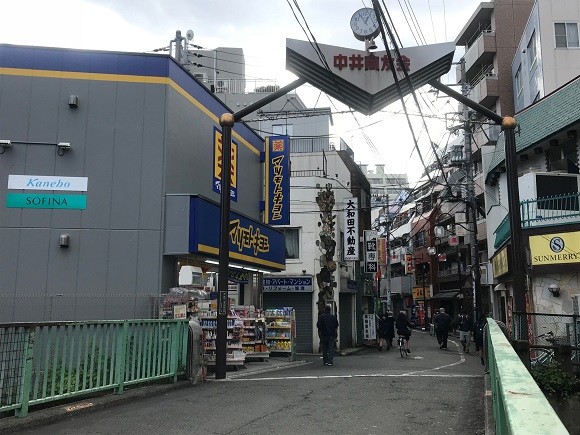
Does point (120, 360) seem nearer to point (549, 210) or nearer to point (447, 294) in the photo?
point (549, 210)

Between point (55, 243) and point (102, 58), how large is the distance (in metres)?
4.75

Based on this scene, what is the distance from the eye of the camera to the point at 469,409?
8.51 meters

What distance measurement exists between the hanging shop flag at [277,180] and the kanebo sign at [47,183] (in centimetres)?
722

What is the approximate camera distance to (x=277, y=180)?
19.6m

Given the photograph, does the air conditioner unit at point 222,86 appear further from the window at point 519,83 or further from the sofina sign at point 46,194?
the sofina sign at point 46,194

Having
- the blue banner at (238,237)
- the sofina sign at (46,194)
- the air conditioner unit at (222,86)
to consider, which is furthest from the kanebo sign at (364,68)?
the air conditioner unit at (222,86)

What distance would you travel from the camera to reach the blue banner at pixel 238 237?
45.0ft

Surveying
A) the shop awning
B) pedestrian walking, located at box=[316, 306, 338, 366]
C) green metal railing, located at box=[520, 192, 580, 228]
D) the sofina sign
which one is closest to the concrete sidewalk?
pedestrian walking, located at box=[316, 306, 338, 366]

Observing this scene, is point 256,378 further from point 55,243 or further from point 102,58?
point 102,58

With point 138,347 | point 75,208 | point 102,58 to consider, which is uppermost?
point 102,58

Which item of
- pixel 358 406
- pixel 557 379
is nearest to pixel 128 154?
pixel 358 406

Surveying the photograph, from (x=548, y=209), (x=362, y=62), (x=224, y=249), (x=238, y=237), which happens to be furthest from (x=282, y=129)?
(x=224, y=249)

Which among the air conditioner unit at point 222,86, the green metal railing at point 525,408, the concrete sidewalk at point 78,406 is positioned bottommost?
the concrete sidewalk at point 78,406

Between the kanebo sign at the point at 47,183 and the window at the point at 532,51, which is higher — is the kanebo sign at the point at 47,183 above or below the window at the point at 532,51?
below
